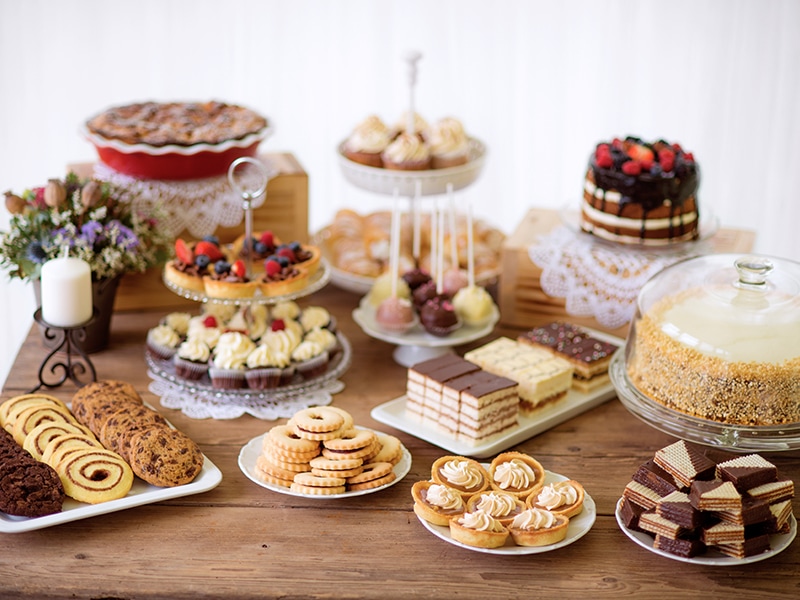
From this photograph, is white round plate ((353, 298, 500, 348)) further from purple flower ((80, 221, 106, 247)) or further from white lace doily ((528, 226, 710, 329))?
purple flower ((80, 221, 106, 247))

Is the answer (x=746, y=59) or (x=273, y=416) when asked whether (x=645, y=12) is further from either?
(x=273, y=416)

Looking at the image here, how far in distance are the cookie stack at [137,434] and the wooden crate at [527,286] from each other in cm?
100

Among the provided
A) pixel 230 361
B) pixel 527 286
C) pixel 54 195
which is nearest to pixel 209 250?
pixel 230 361

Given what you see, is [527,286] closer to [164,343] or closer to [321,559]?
[164,343]

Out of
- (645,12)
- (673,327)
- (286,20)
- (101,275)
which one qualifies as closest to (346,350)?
(101,275)

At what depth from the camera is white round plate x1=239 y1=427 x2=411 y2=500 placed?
181cm

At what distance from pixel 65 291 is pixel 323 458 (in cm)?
71

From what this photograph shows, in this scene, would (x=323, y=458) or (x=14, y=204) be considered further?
(x=14, y=204)

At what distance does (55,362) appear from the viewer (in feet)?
7.70

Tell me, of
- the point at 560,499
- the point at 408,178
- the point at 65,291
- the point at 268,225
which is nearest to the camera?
the point at 560,499

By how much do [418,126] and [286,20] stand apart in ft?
3.51

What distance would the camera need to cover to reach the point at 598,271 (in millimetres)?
2471

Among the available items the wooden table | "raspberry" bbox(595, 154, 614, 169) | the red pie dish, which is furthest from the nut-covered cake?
the red pie dish

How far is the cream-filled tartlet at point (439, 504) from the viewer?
171 cm
